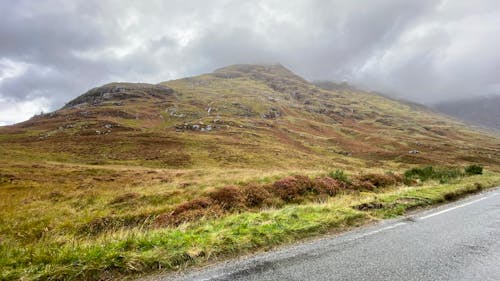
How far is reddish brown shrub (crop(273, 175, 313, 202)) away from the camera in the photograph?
1457cm

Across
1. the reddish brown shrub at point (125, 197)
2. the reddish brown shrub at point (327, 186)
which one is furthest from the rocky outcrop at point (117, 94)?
the reddish brown shrub at point (327, 186)

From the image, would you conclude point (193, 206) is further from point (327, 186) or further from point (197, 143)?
point (197, 143)

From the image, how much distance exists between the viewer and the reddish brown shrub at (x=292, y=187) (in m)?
14.6

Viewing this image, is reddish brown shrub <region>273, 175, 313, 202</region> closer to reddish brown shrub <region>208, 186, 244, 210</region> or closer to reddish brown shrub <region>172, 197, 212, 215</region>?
reddish brown shrub <region>208, 186, 244, 210</region>

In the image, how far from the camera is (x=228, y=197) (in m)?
13.5

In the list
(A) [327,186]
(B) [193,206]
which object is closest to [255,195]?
(B) [193,206]

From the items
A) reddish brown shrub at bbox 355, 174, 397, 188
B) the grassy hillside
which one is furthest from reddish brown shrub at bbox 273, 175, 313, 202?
reddish brown shrub at bbox 355, 174, 397, 188

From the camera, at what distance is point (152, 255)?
529 cm

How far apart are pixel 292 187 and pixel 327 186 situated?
237 centimetres

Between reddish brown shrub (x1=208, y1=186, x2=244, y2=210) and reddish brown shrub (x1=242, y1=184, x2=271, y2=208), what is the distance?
0.37m

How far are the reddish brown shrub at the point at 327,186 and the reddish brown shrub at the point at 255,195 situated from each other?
10.8ft

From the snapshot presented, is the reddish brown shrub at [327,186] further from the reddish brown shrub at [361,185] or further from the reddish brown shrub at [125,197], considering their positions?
the reddish brown shrub at [125,197]

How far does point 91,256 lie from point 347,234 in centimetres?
614

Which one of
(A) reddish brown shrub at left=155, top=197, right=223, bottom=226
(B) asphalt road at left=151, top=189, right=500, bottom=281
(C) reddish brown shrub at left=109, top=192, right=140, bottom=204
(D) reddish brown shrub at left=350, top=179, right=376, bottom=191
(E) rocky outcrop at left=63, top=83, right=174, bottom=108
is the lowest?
(D) reddish brown shrub at left=350, top=179, right=376, bottom=191
